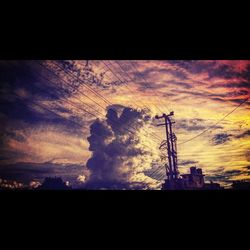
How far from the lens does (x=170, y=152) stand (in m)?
3.79

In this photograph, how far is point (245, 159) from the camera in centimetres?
348

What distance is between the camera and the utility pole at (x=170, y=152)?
3.57m

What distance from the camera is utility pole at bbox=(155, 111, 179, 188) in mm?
3566
